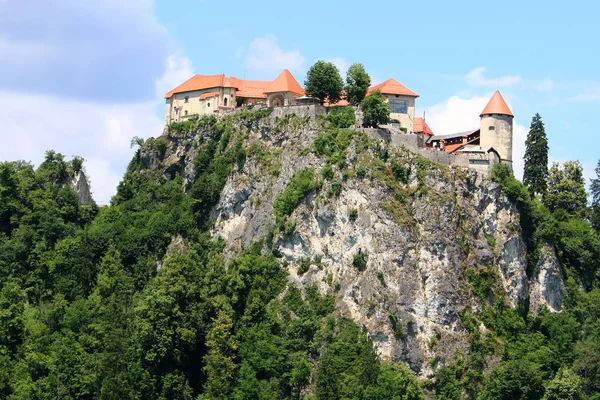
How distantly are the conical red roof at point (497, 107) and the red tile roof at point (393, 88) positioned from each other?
22.5 feet

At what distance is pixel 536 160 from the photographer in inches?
4471

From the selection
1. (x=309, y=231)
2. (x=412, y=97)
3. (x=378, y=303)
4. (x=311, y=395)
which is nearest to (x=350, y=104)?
(x=412, y=97)

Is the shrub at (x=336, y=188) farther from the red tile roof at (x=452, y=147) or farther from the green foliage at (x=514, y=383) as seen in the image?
the green foliage at (x=514, y=383)

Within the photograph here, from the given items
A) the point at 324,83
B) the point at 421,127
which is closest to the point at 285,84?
the point at 324,83

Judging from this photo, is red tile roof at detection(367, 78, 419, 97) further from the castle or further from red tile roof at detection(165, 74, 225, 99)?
red tile roof at detection(165, 74, 225, 99)

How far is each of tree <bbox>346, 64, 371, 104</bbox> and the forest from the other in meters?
6.48

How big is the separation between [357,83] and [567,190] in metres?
21.0

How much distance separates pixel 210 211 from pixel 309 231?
13.0 m

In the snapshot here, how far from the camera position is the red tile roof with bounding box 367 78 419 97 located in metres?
114

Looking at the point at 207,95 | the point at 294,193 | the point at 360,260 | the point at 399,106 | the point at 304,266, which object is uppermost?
the point at 207,95

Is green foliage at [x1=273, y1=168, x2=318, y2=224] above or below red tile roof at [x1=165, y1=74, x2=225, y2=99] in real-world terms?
below

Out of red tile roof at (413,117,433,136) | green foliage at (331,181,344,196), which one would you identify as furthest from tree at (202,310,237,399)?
red tile roof at (413,117,433,136)

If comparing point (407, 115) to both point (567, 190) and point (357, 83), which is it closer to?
point (357, 83)

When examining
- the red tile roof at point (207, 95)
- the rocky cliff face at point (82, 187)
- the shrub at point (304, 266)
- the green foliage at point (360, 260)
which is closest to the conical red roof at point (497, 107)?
the green foliage at point (360, 260)
